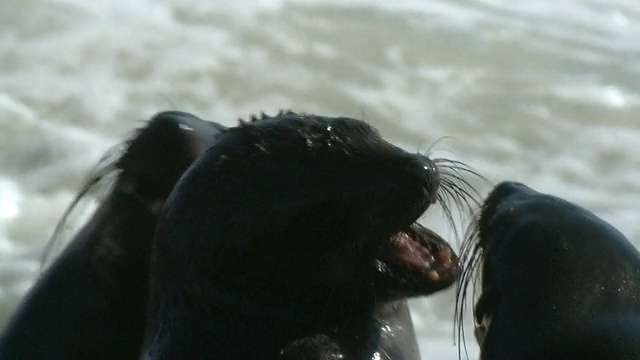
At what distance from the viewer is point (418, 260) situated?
368cm

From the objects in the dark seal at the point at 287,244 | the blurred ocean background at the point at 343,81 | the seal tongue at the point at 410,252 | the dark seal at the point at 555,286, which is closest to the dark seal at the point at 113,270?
the dark seal at the point at 287,244

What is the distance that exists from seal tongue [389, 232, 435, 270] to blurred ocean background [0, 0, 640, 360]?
3178mm

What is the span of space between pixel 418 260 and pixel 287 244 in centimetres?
46

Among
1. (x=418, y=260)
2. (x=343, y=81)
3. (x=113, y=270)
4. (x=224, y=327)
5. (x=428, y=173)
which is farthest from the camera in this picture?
(x=343, y=81)

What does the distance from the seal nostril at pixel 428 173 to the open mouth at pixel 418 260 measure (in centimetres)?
14

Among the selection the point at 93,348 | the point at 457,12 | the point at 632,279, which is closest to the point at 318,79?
the point at 457,12

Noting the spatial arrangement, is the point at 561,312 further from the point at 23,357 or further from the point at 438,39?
the point at 438,39

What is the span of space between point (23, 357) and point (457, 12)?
25.4ft

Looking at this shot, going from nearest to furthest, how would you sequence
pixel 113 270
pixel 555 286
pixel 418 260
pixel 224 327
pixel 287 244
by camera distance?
pixel 555 286 → pixel 224 327 → pixel 287 244 → pixel 418 260 → pixel 113 270

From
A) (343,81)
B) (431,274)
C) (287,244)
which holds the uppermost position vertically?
(287,244)

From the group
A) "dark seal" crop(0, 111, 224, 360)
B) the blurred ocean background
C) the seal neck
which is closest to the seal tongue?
the seal neck

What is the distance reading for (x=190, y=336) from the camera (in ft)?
10.7

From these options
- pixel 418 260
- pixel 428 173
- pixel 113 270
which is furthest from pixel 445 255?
pixel 113 270

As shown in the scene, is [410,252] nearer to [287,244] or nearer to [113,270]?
[287,244]
